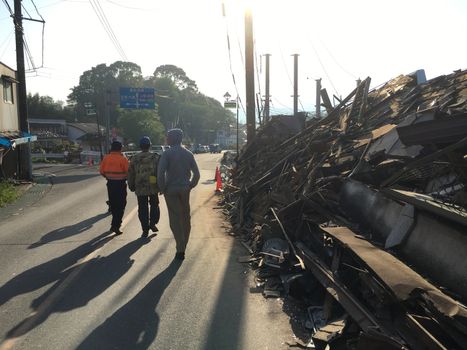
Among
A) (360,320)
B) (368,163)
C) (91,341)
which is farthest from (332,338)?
(368,163)

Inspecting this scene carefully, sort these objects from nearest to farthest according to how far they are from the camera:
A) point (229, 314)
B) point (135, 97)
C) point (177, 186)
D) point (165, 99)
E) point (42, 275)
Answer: point (229, 314) → point (42, 275) → point (177, 186) → point (135, 97) → point (165, 99)

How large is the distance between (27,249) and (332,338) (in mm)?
6149

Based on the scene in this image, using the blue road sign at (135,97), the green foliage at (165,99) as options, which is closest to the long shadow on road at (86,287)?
the blue road sign at (135,97)

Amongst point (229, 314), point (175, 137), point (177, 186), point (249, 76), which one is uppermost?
point (249, 76)

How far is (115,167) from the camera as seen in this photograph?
32.7 feet

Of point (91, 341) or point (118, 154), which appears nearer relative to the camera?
point (91, 341)

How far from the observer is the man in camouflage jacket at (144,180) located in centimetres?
948

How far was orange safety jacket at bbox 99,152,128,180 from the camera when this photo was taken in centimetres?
995

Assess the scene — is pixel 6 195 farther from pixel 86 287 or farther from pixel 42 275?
pixel 86 287

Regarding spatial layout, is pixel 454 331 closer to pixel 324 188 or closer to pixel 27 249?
pixel 324 188

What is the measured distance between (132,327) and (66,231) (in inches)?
233

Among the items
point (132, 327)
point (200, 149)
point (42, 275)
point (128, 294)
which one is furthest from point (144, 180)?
point (200, 149)

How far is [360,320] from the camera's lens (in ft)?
14.4

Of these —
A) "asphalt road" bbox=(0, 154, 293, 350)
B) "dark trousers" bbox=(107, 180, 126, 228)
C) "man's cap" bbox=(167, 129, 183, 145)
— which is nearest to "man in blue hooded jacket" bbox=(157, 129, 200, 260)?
"man's cap" bbox=(167, 129, 183, 145)
